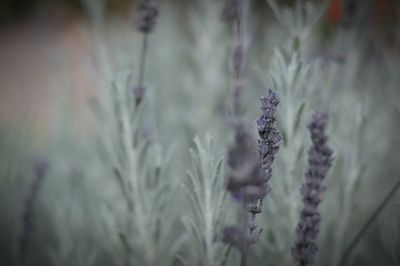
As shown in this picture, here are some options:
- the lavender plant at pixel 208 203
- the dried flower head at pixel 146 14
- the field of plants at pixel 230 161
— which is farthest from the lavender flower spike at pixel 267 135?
the dried flower head at pixel 146 14

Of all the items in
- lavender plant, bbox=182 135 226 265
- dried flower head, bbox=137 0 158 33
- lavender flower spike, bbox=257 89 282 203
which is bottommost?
lavender plant, bbox=182 135 226 265

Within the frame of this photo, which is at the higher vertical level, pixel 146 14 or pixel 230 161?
pixel 146 14

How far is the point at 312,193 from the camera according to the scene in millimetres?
665

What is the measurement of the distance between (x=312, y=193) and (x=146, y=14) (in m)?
0.52

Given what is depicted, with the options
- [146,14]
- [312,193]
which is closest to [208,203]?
[312,193]

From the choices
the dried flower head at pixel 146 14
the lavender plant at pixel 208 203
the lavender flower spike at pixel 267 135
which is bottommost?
the lavender plant at pixel 208 203

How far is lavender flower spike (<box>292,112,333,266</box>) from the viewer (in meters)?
0.66

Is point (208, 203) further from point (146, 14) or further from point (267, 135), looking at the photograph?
point (146, 14)

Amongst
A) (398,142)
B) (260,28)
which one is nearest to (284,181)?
(398,142)

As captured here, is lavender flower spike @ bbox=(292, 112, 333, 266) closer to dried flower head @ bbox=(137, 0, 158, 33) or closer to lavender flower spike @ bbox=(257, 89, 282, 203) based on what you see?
lavender flower spike @ bbox=(257, 89, 282, 203)

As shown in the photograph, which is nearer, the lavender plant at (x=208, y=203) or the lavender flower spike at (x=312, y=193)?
the lavender flower spike at (x=312, y=193)

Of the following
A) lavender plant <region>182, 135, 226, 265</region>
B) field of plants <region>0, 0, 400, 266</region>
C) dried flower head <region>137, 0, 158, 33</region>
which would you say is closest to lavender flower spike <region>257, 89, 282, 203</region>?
field of plants <region>0, 0, 400, 266</region>

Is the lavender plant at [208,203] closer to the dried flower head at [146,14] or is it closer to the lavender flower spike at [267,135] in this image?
the lavender flower spike at [267,135]

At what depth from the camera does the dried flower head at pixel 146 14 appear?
37.5 inches
